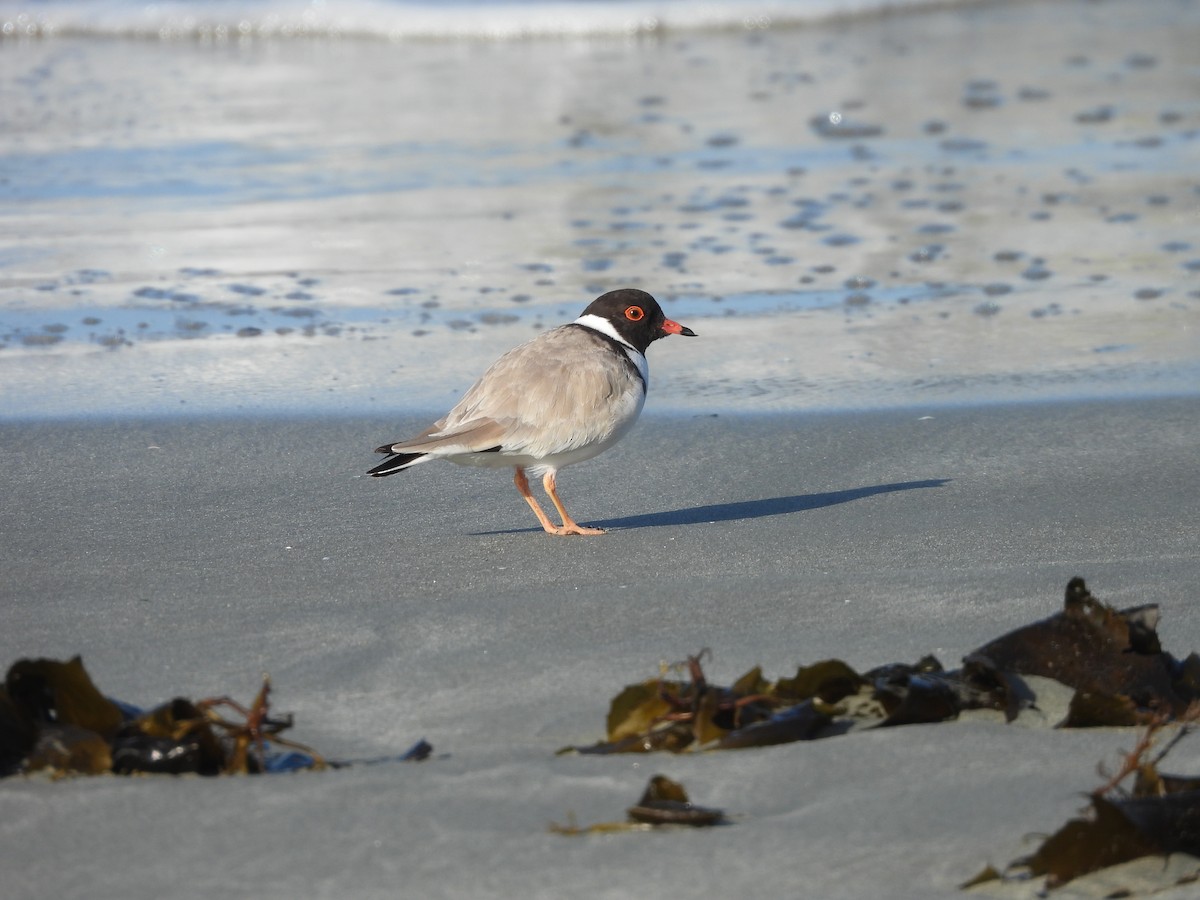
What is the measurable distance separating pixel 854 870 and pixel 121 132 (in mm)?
11730

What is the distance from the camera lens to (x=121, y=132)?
12977mm

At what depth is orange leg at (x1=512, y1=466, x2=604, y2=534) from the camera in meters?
5.26

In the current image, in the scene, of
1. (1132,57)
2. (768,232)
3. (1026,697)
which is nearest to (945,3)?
(1132,57)

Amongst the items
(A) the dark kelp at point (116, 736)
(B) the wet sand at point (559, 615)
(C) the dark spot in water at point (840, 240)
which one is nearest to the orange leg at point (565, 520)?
(B) the wet sand at point (559, 615)

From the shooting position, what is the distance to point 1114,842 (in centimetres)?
252

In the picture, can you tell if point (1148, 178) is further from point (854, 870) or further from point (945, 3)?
point (945, 3)

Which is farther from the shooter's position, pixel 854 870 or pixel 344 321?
pixel 344 321

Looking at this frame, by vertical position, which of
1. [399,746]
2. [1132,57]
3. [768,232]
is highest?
[1132,57]

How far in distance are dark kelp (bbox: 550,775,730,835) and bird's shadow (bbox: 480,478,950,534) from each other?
257 cm

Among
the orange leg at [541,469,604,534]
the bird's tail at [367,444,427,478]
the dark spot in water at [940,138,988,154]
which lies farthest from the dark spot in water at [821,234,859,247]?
the bird's tail at [367,444,427,478]

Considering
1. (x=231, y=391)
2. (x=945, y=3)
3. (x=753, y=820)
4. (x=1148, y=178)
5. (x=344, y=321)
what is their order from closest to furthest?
1. (x=753, y=820)
2. (x=231, y=391)
3. (x=344, y=321)
4. (x=1148, y=178)
5. (x=945, y=3)

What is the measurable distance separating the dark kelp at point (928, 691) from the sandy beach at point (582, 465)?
7cm

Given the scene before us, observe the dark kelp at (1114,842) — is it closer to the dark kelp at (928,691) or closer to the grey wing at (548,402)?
the dark kelp at (928,691)

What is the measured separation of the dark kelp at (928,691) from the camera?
310 cm
